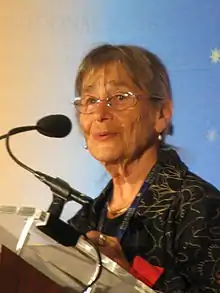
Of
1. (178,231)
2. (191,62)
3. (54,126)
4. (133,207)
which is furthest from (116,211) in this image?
(191,62)

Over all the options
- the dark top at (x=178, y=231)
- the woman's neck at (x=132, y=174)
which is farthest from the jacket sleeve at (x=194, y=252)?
the woman's neck at (x=132, y=174)

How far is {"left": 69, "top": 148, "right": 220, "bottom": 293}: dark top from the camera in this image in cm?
97

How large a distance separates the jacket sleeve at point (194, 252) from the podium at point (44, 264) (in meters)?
0.14

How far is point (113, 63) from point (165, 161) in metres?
0.21

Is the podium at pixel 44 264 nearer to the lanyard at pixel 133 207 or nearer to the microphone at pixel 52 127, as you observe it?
the microphone at pixel 52 127

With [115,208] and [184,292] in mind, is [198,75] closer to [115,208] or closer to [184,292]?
[115,208]

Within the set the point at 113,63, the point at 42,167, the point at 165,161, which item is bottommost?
the point at 42,167

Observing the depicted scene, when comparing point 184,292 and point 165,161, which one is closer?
point 184,292

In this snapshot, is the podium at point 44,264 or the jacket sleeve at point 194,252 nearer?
the podium at point 44,264

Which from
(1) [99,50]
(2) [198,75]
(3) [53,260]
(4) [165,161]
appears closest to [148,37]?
(2) [198,75]

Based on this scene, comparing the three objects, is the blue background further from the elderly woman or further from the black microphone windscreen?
the black microphone windscreen

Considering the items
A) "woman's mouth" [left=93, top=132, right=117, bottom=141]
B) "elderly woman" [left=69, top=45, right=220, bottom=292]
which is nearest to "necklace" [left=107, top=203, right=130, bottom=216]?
"elderly woman" [left=69, top=45, right=220, bottom=292]

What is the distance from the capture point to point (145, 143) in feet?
3.82

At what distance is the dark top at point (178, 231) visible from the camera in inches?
38.4
